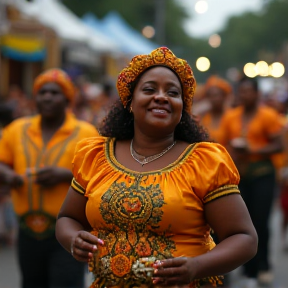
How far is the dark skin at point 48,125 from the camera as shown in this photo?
18.5ft

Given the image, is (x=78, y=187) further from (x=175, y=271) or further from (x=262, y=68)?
(x=262, y=68)

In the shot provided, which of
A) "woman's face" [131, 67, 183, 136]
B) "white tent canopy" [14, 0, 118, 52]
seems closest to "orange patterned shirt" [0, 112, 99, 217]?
"woman's face" [131, 67, 183, 136]

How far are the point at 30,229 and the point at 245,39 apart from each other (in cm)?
9268

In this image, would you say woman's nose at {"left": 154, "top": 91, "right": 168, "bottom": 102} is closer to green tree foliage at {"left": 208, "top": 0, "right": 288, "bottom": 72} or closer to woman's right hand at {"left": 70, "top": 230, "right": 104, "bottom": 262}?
woman's right hand at {"left": 70, "top": 230, "right": 104, "bottom": 262}

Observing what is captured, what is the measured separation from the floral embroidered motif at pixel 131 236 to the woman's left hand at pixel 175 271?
0.60 ft

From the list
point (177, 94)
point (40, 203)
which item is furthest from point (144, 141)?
point (40, 203)

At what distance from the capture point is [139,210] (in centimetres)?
341

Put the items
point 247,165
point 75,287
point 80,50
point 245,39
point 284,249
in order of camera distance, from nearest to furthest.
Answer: point 75,287
point 247,165
point 284,249
point 80,50
point 245,39

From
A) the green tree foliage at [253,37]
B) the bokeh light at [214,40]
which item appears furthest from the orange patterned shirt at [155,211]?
the green tree foliage at [253,37]

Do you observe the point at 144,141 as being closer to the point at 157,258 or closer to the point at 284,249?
the point at 157,258

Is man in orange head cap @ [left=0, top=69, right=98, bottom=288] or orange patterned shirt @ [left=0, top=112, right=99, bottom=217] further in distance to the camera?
orange patterned shirt @ [left=0, top=112, right=99, bottom=217]

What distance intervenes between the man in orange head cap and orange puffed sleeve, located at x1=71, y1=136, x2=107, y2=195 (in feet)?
6.08

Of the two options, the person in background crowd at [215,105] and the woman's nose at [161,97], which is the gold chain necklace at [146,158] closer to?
the woman's nose at [161,97]

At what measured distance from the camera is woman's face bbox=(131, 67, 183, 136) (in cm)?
358
